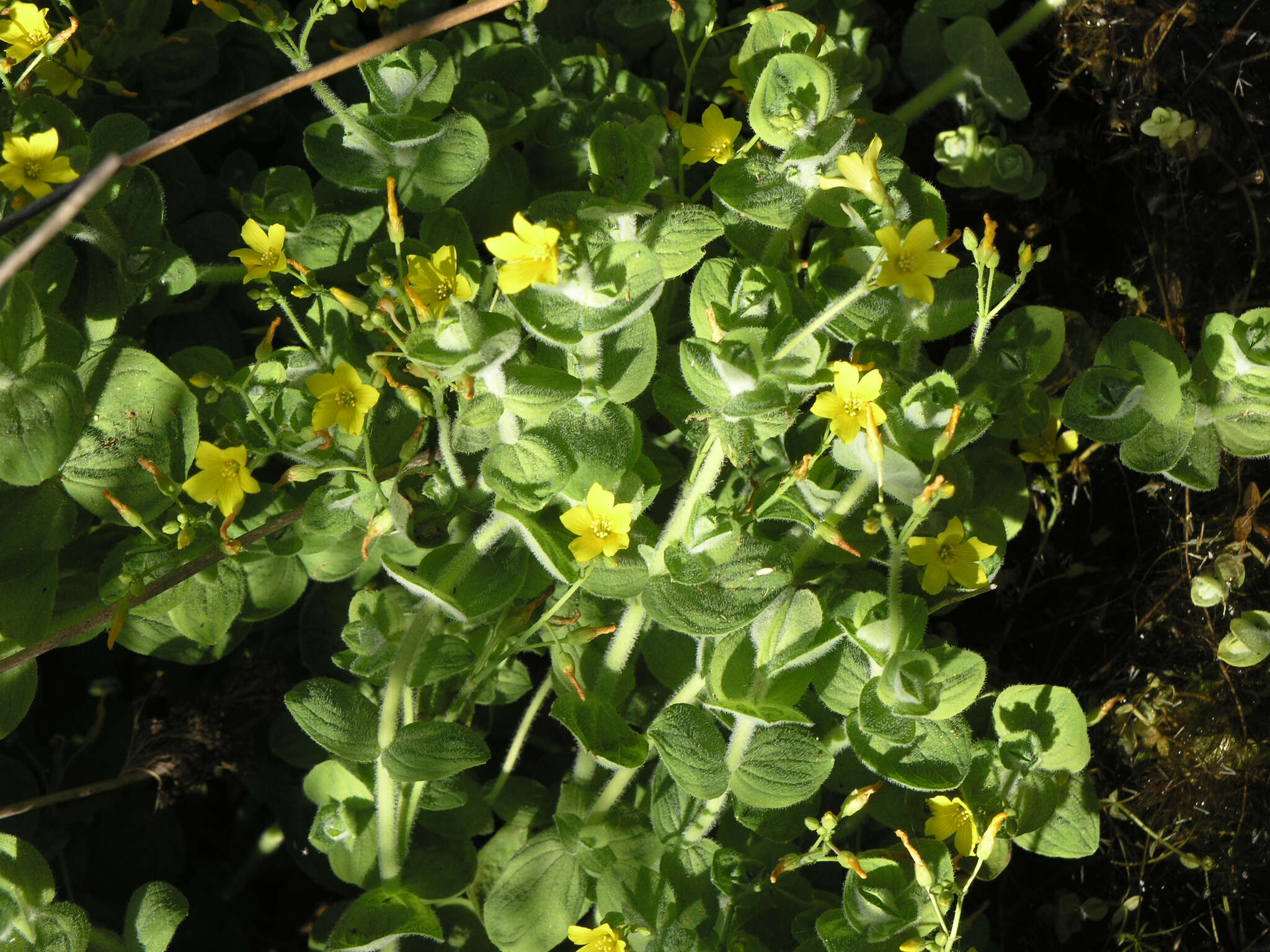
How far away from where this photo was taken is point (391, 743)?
1659 mm

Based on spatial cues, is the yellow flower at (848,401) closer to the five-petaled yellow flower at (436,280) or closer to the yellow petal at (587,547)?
the yellow petal at (587,547)

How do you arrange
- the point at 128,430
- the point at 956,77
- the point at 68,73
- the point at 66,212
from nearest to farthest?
the point at 66,212
the point at 128,430
the point at 68,73
the point at 956,77

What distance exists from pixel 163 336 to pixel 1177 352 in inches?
74.8

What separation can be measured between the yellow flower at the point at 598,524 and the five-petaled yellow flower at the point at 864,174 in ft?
1.89

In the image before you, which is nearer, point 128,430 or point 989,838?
point 989,838

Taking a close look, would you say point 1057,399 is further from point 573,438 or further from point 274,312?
point 274,312

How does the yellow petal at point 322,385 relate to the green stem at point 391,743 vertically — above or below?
above

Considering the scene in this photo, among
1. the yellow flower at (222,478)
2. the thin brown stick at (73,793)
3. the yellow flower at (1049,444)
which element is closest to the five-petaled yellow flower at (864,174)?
the yellow flower at (1049,444)

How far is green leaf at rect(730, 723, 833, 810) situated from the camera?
163cm

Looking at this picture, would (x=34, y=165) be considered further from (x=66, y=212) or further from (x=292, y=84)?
(x=66, y=212)

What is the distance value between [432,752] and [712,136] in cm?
112

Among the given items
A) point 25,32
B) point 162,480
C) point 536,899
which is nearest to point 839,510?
point 536,899

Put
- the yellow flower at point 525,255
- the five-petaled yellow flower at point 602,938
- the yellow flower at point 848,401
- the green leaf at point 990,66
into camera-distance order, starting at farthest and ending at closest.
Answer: the green leaf at point 990,66 → the five-petaled yellow flower at point 602,938 → the yellow flower at point 848,401 → the yellow flower at point 525,255

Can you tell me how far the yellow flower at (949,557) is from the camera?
161 centimetres
